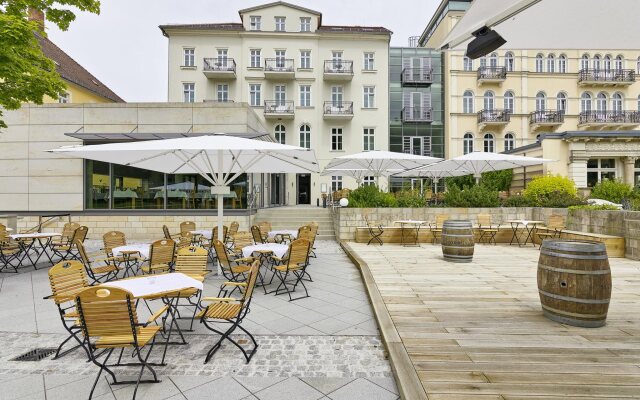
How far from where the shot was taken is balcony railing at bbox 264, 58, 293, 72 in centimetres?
2439

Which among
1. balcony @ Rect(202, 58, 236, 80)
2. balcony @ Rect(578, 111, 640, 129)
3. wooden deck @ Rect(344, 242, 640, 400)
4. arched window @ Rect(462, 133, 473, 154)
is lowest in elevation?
wooden deck @ Rect(344, 242, 640, 400)

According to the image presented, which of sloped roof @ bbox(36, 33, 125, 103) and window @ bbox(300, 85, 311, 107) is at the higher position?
sloped roof @ bbox(36, 33, 125, 103)

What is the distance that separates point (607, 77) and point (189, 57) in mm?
33462

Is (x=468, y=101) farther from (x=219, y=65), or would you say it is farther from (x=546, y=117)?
(x=219, y=65)

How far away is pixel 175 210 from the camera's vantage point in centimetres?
1241

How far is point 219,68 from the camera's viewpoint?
24250mm

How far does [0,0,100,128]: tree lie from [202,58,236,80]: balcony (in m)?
16.5

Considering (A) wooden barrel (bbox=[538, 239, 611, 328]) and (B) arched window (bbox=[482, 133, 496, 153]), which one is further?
(B) arched window (bbox=[482, 133, 496, 153])

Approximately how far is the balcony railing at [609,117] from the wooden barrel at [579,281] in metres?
29.6

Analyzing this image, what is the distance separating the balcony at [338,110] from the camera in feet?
80.9

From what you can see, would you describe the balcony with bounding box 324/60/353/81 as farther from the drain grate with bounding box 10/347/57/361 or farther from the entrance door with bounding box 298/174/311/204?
the drain grate with bounding box 10/347/57/361

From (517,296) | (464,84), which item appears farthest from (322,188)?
(517,296)

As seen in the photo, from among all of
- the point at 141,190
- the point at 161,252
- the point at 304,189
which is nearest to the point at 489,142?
the point at 304,189

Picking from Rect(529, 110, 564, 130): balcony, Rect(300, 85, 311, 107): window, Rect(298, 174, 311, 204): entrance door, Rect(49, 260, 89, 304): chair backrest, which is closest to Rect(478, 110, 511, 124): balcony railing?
Rect(529, 110, 564, 130): balcony
